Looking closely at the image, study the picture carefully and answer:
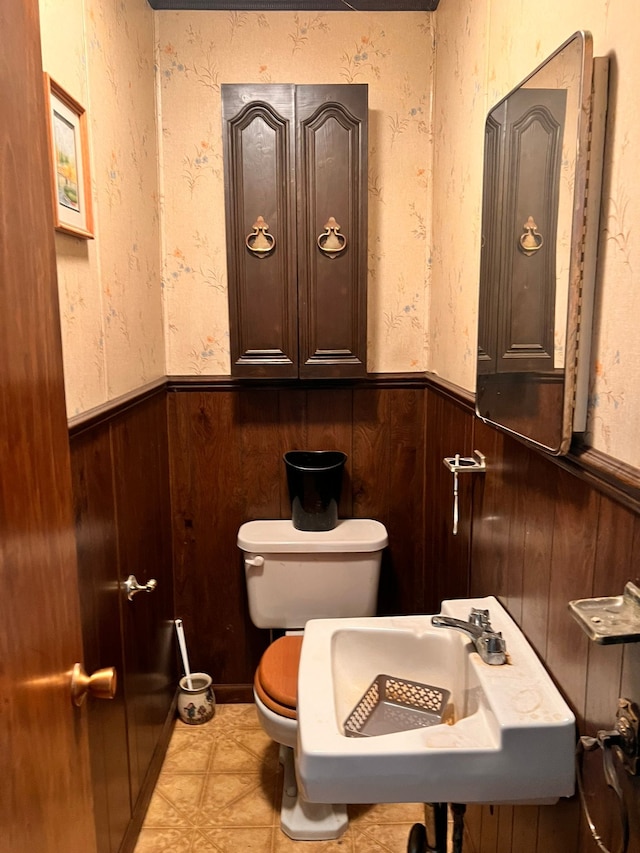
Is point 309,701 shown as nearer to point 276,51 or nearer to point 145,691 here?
point 145,691

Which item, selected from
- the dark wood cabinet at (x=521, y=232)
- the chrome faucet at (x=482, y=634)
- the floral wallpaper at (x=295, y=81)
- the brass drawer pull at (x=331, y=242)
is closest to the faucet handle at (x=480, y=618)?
the chrome faucet at (x=482, y=634)

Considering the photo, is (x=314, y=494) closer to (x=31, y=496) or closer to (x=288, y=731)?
(x=288, y=731)

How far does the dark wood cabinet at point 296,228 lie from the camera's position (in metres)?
1.93

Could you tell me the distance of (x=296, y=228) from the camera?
2.00 meters

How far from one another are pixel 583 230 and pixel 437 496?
128 cm

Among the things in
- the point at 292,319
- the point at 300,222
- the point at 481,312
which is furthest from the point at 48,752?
the point at 300,222

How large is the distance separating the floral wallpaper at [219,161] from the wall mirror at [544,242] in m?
0.18

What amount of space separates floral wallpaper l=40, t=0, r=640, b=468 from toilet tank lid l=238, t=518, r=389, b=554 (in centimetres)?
58

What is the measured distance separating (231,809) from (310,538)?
2.76 feet

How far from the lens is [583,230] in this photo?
0.91m

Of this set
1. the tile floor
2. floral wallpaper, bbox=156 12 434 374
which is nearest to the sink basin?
the tile floor

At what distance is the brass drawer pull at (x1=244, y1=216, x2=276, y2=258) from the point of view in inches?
79.0

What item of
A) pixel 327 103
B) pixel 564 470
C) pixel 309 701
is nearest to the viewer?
pixel 564 470

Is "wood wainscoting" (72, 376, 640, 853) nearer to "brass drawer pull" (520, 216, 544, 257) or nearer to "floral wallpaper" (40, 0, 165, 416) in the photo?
"floral wallpaper" (40, 0, 165, 416)
